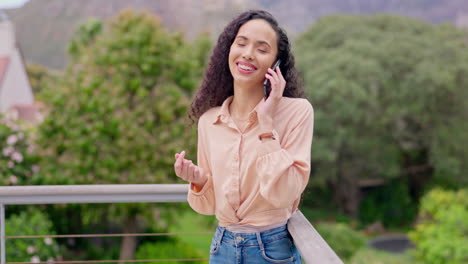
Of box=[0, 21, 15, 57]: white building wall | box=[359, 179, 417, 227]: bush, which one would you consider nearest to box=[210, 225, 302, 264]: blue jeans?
box=[359, 179, 417, 227]: bush

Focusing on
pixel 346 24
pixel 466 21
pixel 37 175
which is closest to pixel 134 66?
pixel 37 175

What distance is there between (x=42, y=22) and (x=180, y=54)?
35.6m

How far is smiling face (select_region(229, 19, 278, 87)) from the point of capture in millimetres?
1553

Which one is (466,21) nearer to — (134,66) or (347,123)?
(347,123)

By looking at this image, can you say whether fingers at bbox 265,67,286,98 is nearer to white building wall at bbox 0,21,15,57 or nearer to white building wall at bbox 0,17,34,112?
white building wall at bbox 0,17,34,112

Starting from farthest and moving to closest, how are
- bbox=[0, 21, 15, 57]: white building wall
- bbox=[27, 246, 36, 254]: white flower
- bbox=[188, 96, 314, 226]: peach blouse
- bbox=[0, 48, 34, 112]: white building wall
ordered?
bbox=[0, 21, 15, 57]: white building wall
bbox=[0, 48, 34, 112]: white building wall
bbox=[27, 246, 36, 254]: white flower
bbox=[188, 96, 314, 226]: peach blouse

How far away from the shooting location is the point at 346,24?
1725cm

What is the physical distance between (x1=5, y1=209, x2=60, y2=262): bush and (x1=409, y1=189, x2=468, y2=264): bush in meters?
6.63

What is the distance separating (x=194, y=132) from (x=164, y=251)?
8.23 m

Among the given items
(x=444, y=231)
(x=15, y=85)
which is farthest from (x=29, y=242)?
(x=15, y=85)

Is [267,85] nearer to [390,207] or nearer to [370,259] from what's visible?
[370,259]

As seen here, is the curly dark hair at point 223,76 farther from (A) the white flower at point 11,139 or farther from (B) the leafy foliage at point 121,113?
(A) the white flower at point 11,139

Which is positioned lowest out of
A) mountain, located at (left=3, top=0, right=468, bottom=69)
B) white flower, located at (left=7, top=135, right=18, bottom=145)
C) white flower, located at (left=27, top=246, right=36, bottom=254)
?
mountain, located at (left=3, top=0, right=468, bottom=69)

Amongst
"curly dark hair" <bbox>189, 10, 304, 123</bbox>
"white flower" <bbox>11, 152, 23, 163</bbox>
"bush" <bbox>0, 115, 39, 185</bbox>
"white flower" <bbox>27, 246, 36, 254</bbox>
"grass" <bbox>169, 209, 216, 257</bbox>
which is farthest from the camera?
"grass" <bbox>169, 209, 216, 257</bbox>
